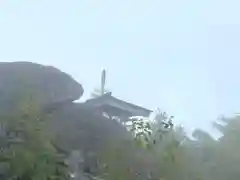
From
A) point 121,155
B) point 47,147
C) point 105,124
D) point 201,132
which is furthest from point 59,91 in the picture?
point 201,132

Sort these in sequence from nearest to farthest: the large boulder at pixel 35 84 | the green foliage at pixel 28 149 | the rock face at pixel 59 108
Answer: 1. the green foliage at pixel 28 149
2. the rock face at pixel 59 108
3. the large boulder at pixel 35 84

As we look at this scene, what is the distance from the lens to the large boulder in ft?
21.6

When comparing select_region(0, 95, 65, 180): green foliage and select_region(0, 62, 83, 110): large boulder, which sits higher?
select_region(0, 62, 83, 110): large boulder

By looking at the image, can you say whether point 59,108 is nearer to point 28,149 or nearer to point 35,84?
point 35,84

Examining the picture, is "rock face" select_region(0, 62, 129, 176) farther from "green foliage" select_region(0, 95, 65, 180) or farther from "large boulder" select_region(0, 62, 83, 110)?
"green foliage" select_region(0, 95, 65, 180)

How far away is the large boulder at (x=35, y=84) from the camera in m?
6.59

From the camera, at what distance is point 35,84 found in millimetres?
7340

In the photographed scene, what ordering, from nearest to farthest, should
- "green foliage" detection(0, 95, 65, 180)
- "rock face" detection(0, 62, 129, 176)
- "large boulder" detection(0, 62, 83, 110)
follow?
"green foliage" detection(0, 95, 65, 180)
"rock face" detection(0, 62, 129, 176)
"large boulder" detection(0, 62, 83, 110)

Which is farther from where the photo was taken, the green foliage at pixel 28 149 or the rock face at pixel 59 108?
the rock face at pixel 59 108

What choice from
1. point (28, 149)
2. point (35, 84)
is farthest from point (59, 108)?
point (28, 149)

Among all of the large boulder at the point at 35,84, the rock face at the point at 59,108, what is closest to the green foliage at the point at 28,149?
the rock face at the point at 59,108

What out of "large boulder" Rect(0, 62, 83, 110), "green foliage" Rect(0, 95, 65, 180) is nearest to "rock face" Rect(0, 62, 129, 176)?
"large boulder" Rect(0, 62, 83, 110)

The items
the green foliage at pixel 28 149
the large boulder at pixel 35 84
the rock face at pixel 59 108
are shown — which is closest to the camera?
the green foliage at pixel 28 149

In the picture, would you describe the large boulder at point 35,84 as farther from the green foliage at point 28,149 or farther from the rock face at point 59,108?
the green foliage at point 28,149
